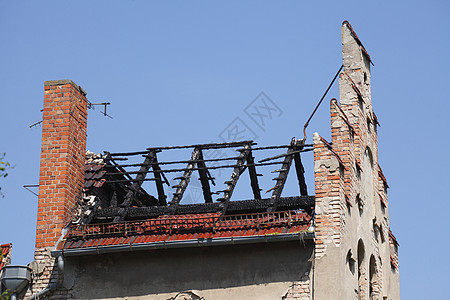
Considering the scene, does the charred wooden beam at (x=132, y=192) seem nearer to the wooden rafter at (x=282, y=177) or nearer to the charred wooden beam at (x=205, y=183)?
the charred wooden beam at (x=205, y=183)

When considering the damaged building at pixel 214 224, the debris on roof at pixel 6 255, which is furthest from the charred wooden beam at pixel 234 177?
the debris on roof at pixel 6 255

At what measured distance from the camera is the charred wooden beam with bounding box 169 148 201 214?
20.7 meters

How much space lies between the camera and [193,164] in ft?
71.7

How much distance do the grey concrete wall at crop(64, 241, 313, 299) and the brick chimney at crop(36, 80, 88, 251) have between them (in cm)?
106

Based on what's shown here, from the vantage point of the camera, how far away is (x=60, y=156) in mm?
20609

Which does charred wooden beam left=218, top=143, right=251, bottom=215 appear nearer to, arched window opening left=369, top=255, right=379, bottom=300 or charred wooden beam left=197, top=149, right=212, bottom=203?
charred wooden beam left=197, top=149, right=212, bottom=203

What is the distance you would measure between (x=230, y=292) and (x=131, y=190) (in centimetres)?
403

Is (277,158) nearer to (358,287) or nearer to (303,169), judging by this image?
(303,169)

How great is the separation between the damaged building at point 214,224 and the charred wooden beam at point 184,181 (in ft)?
0.09

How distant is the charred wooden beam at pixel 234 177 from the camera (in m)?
20.2

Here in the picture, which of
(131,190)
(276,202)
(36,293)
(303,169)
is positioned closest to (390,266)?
(303,169)

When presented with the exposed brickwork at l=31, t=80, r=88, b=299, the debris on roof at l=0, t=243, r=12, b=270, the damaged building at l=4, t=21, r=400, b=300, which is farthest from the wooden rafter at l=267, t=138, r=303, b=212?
the debris on roof at l=0, t=243, r=12, b=270

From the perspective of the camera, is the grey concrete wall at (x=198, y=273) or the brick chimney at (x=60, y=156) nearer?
the grey concrete wall at (x=198, y=273)

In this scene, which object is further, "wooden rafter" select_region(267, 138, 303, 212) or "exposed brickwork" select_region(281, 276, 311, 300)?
"wooden rafter" select_region(267, 138, 303, 212)
